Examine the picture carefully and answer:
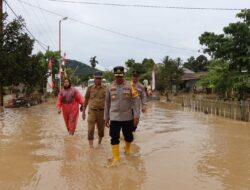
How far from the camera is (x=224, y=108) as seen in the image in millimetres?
18766

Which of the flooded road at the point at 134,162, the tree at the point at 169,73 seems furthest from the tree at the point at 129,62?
the flooded road at the point at 134,162

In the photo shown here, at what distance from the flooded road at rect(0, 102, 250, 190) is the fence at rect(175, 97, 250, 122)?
436cm

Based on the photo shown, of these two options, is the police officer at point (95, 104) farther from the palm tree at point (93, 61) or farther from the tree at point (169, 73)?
the palm tree at point (93, 61)

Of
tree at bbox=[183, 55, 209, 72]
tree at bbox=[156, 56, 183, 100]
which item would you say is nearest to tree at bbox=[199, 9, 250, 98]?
tree at bbox=[156, 56, 183, 100]

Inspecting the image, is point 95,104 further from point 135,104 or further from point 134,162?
point 134,162

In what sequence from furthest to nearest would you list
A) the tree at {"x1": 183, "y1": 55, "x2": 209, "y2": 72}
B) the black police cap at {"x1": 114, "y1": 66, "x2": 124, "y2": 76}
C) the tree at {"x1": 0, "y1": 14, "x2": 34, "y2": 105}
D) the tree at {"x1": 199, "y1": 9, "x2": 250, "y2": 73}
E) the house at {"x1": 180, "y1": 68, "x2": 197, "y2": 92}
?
the tree at {"x1": 183, "y1": 55, "x2": 209, "y2": 72}
the house at {"x1": 180, "y1": 68, "x2": 197, "y2": 92}
the tree at {"x1": 0, "y1": 14, "x2": 34, "y2": 105}
the tree at {"x1": 199, "y1": 9, "x2": 250, "y2": 73}
the black police cap at {"x1": 114, "y1": 66, "x2": 124, "y2": 76}

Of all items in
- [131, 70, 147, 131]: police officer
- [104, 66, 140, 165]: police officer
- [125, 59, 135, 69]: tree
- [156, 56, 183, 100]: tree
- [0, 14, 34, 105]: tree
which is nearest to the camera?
[104, 66, 140, 165]: police officer

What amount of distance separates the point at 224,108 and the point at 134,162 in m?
11.7

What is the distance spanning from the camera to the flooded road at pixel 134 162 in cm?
627

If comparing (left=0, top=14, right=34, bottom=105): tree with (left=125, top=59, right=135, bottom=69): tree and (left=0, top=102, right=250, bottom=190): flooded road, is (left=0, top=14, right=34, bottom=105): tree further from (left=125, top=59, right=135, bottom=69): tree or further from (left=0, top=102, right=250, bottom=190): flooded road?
(left=125, top=59, right=135, bottom=69): tree

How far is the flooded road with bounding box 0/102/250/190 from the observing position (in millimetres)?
6266

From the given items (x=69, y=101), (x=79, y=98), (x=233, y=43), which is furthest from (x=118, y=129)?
(x=233, y=43)

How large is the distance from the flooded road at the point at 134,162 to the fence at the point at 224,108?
4.36 m

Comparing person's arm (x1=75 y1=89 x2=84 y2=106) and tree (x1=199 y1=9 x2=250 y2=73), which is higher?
tree (x1=199 y1=9 x2=250 y2=73)
